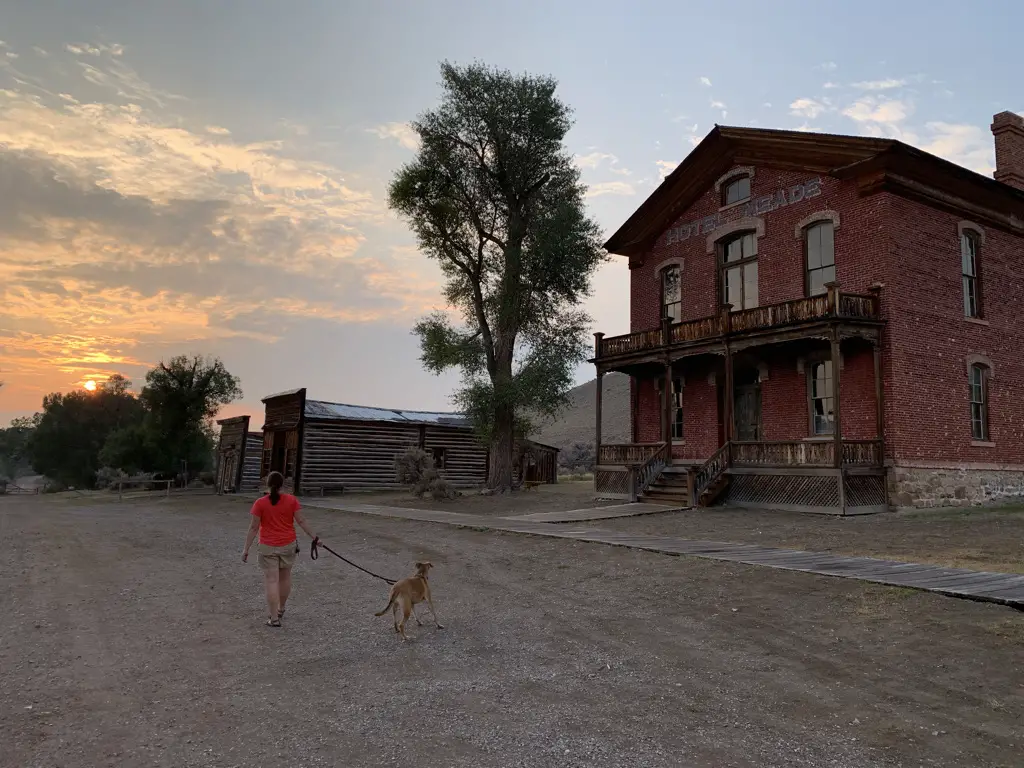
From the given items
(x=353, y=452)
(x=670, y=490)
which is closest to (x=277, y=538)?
(x=670, y=490)

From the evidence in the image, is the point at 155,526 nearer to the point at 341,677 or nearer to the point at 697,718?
the point at 341,677

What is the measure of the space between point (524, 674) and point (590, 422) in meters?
109

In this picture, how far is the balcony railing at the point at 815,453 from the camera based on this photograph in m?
18.6

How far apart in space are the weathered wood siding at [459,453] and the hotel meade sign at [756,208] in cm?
1580

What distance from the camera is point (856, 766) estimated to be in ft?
14.0

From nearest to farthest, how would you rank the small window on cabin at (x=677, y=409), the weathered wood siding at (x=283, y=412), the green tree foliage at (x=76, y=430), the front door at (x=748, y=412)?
the front door at (x=748, y=412) → the small window on cabin at (x=677, y=409) → the weathered wood siding at (x=283, y=412) → the green tree foliage at (x=76, y=430)

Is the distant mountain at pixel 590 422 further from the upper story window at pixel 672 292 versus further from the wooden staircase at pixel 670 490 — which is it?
the wooden staircase at pixel 670 490

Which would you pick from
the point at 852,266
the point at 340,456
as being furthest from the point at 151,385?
the point at 852,266

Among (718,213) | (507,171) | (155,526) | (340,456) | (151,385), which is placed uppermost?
(507,171)

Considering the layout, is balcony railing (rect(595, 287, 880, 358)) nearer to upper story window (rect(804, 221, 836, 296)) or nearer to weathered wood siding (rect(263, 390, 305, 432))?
upper story window (rect(804, 221, 836, 296))

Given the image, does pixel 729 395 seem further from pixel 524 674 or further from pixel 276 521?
pixel 524 674

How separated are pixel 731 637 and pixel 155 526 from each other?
17.6 metres

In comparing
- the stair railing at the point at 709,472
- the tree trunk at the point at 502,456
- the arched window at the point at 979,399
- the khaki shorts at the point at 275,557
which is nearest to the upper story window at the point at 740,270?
the stair railing at the point at 709,472

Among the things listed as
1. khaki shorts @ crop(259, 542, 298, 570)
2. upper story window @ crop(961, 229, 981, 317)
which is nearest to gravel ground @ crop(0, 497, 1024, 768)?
khaki shorts @ crop(259, 542, 298, 570)
